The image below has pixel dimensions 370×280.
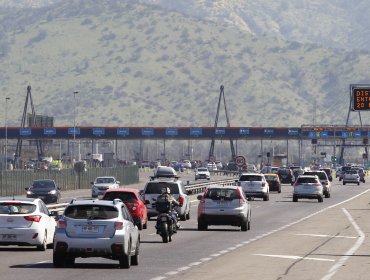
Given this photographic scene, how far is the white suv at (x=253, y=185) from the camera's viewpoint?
7531 cm

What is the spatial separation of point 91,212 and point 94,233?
563 mm

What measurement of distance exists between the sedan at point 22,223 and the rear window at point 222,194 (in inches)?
488

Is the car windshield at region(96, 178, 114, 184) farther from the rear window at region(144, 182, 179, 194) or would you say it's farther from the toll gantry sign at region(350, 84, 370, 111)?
the rear window at region(144, 182, 179, 194)

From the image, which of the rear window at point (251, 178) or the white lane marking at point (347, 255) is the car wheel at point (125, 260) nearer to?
the white lane marking at point (347, 255)

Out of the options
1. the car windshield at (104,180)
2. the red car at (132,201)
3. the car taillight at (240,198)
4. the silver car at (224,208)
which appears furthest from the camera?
the car windshield at (104,180)

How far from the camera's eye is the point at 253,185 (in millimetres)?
76188

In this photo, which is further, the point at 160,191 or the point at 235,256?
the point at 160,191

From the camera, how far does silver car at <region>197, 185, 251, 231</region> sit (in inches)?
1746

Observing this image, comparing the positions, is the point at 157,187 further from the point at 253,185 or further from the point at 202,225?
the point at 253,185

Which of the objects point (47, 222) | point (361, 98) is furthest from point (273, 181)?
point (47, 222)

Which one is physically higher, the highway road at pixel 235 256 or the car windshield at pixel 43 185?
the car windshield at pixel 43 185

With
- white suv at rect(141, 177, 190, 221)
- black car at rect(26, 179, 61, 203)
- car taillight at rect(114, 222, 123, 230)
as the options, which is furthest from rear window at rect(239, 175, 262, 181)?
car taillight at rect(114, 222, 123, 230)

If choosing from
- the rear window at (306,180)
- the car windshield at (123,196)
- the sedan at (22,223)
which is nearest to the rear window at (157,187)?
the car windshield at (123,196)

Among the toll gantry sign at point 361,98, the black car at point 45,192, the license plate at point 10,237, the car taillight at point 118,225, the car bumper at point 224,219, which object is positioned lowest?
the car bumper at point 224,219
